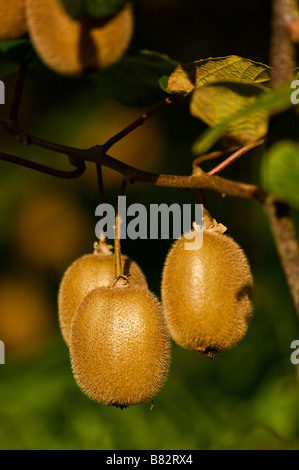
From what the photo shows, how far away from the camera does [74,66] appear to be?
3.15 ft

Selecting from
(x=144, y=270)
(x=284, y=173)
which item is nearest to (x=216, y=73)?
(x=284, y=173)

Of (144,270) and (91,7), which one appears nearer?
(91,7)

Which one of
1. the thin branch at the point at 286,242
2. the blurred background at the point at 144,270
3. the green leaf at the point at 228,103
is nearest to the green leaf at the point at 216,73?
the green leaf at the point at 228,103

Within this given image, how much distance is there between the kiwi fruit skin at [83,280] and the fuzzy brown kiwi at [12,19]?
352mm

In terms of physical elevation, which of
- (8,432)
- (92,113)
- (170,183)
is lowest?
(8,432)

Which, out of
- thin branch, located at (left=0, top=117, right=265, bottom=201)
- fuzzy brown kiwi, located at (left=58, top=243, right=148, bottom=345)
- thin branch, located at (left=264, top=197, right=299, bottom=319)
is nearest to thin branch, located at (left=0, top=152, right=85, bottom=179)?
thin branch, located at (left=0, top=117, right=265, bottom=201)

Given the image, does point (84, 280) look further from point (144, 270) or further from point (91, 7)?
point (144, 270)

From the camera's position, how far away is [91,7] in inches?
35.7

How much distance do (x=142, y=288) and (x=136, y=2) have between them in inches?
65.9

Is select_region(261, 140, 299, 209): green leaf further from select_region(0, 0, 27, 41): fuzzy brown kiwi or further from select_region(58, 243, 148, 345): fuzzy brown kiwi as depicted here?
select_region(0, 0, 27, 41): fuzzy brown kiwi

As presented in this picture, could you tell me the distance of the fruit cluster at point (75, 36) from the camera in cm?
94

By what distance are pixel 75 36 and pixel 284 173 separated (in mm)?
448
